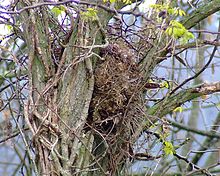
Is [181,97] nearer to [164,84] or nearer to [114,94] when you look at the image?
[164,84]

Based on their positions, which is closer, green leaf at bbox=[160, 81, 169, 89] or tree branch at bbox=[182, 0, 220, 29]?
tree branch at bbox=[182, 0, 220, 29]

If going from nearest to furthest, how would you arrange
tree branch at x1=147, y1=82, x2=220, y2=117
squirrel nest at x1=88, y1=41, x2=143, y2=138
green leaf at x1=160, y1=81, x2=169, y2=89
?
1. squirrel nest at x1=88, y1=41, x2=143, y2=138
2. tree branch at x1=147, y1=82, x2=220, y2=117
3. green leaf at x1=160, y1=81, x2=169, y2=89

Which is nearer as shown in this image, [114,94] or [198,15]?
[114,94]

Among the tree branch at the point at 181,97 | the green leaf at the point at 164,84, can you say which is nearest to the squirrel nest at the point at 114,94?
the tree branch at the point at 181,97

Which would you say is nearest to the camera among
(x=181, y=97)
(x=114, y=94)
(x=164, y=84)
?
(x=114, y=94)

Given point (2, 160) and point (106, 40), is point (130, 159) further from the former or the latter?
point (2, 160)

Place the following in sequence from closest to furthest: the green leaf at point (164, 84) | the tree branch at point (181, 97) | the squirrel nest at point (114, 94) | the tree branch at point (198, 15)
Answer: the squirrel nest at point (114, 94)
the tree branch at point (181, 97)
the tree branch at point (198, 15)
the green leaf at point (164, 84)

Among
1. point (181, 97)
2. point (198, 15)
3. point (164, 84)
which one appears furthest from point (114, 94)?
point (198, 15)

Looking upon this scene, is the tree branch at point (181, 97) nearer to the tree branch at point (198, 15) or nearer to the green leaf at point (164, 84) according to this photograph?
the green leaf at point (164, 84)

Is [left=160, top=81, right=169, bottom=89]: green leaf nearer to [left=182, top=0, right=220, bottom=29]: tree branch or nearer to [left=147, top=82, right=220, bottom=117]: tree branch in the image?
[left=147, top=82, right=220, bottom=117]: tree branch

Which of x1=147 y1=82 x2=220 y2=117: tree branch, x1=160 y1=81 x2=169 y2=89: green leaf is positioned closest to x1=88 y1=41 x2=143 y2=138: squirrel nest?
x1=147 y1=82 x2=220 y2=117: tree branch

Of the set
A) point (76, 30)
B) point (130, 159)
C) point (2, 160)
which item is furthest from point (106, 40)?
point (2, 160)

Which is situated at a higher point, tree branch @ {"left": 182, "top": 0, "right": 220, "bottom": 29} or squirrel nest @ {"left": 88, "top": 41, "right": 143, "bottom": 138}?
tree branch @ {"left": 182, "top": 0, "right": 220, "bottom": 29}

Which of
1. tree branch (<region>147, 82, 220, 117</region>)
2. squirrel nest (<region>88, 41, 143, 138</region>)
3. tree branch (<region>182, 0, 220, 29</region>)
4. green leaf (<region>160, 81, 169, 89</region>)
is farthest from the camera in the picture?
green leaf (<region>160, 81, 169, 89</region>)
